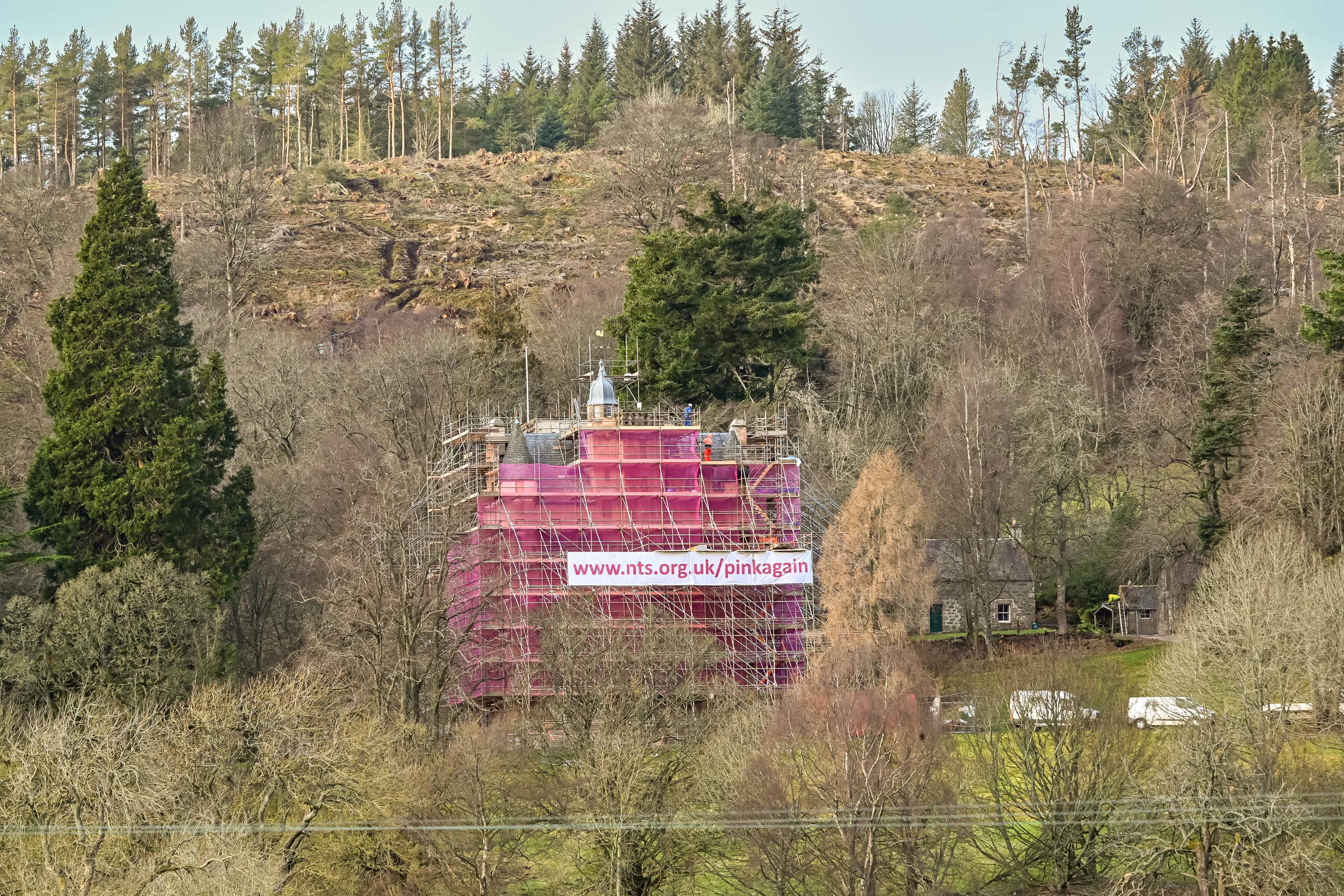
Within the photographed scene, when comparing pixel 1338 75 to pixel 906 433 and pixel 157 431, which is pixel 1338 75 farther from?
pixel 157 431

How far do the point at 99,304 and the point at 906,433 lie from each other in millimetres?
31697

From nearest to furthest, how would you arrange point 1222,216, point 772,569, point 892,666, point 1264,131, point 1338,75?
point 892,666 → point 772,569 → point 1222,216 → point 1264,131 → point 1338,75

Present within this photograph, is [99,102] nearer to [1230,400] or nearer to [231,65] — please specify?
[231,65]

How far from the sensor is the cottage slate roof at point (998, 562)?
6209 cm

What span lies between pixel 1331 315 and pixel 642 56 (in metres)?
75.8

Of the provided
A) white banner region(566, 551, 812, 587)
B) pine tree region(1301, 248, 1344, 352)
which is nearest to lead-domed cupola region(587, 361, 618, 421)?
white banner region(566, 551, 812, 587)

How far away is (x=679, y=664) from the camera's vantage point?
47.5 meters

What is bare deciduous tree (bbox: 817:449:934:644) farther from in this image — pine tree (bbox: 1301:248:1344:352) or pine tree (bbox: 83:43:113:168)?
pine tree (bbox: 83:43:113:168)

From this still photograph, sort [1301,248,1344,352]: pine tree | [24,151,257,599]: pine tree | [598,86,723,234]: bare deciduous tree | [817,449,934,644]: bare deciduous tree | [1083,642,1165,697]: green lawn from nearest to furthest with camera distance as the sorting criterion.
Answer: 1. [24,151,257,599]: pine tree
2. [1083,642,1165,697]: green lawn
3. [1301,248,1344,352]: pine tree
4. [817,449,934,644]: bare deciduous tree
5. [598,86,723,234]: bare deciduous tree

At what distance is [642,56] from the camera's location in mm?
116438

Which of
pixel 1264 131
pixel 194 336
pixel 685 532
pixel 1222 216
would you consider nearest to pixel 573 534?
pixel 685 532

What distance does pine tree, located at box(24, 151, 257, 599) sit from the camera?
44.5 metres

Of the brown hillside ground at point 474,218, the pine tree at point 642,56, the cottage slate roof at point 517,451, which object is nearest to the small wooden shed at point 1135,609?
the cottage slate roof at point 517,451

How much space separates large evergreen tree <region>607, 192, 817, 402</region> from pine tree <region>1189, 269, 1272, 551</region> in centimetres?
1442
